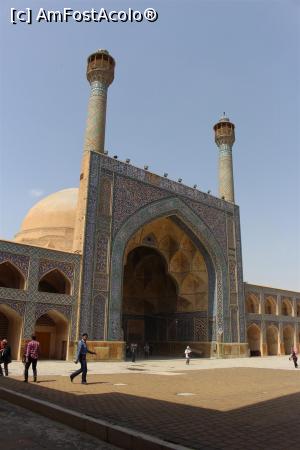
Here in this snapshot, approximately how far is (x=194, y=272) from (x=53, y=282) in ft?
28.6

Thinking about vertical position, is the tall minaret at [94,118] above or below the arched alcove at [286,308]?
above

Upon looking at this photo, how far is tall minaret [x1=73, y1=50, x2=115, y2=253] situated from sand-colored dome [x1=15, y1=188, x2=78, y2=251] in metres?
5.95

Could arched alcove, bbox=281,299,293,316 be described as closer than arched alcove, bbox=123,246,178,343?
No

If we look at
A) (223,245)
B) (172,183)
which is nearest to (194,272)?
(223,245)

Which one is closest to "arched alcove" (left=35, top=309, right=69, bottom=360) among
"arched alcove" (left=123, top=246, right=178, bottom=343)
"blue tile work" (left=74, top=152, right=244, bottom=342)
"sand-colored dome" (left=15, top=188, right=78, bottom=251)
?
"blue tile work" (left=74, top=152, right=244, bottom=342)

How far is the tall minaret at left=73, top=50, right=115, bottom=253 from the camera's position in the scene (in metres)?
18.1

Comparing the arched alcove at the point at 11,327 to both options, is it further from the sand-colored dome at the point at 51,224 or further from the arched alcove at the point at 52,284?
the sand-colored dome at the point at 51,224

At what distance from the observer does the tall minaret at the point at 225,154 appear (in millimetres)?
26609

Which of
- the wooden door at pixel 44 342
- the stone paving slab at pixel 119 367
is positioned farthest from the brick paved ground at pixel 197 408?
the wooden door at pixel 44 342

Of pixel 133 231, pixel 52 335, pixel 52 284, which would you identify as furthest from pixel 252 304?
pixel 52 335

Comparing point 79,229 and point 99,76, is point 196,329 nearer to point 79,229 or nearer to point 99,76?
point 79,229

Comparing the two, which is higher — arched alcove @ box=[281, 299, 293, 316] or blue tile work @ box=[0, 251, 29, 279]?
blue tile work @ box=[0, 251, 29, 279]

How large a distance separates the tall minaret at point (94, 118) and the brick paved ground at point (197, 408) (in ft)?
32.5

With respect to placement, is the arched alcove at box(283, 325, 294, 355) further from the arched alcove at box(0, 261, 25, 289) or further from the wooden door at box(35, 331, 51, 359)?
the arched alcove at box(0, 261, 25, 289)
